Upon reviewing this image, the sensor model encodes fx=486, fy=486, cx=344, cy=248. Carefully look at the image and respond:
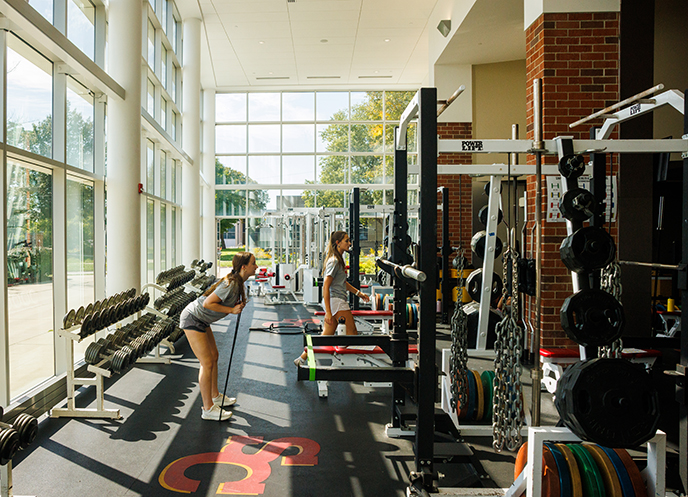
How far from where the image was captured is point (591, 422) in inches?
75.9

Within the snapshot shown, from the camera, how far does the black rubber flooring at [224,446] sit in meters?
2.91

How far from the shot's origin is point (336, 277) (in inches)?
200

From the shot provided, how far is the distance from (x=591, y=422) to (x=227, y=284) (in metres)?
2.80

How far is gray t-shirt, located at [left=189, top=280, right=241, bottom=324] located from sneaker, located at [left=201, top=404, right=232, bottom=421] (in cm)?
74

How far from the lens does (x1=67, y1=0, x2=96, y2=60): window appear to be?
17.0 feet

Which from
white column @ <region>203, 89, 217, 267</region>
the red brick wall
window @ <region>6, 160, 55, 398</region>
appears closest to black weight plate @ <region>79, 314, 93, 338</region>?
window @ <region>6, 160, 55, 398</region>

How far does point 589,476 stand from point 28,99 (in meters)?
4.95

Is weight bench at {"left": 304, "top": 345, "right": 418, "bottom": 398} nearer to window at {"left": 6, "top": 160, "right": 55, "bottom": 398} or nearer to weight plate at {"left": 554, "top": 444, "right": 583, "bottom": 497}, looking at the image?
weight plate at {"left": 554, "top": 444, "right": 583, "bottom": 497}

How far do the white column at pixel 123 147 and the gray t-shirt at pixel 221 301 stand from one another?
2299mm

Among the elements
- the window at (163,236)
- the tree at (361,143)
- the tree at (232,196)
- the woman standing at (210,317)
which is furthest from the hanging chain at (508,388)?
the tree at (232,196)

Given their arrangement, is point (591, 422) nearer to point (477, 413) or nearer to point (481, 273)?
point (477, 413)

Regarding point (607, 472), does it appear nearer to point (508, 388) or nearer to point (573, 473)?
point (573, 473)

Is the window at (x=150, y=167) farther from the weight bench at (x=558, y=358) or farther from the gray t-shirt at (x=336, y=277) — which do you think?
the weight bench at (x=558, y=358)

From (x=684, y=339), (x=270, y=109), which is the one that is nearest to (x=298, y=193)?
(x=270, y=109)
